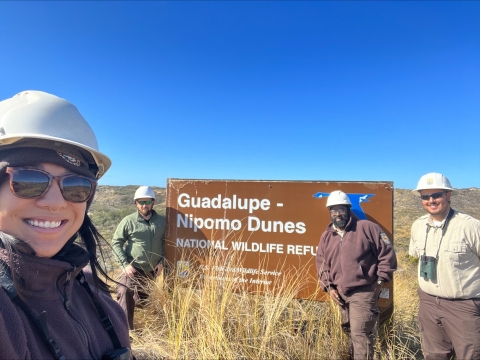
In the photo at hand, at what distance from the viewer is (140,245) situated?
4.91 metres

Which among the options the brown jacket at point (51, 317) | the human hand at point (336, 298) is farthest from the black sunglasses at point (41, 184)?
the human hand at point (336, 298)

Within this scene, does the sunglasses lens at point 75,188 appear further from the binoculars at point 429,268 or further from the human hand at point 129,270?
the binoculars at point 429,268

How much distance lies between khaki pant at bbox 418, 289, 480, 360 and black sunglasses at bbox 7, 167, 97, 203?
4.13 m

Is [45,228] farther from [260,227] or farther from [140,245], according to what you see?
[140,245]

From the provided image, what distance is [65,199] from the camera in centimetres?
120

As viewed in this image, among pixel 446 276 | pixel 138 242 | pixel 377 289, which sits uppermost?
pixel 138 242

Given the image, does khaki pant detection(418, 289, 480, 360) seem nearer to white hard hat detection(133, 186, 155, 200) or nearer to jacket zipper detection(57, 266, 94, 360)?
jacket zipper detection(57, 266, 94, 360)

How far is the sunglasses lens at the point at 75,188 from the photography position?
3.95 ft

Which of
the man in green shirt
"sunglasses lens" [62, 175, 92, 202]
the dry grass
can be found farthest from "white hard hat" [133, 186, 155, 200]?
"sunglasses lens" [62, 175, 92, 202]

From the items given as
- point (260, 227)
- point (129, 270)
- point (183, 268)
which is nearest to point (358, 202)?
point (260, 227)

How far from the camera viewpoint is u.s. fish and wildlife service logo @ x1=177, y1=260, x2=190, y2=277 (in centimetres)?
473

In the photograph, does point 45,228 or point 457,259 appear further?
point 457,259

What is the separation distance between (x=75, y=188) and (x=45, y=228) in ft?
0.63

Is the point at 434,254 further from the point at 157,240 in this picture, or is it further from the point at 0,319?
the point at 0,319
